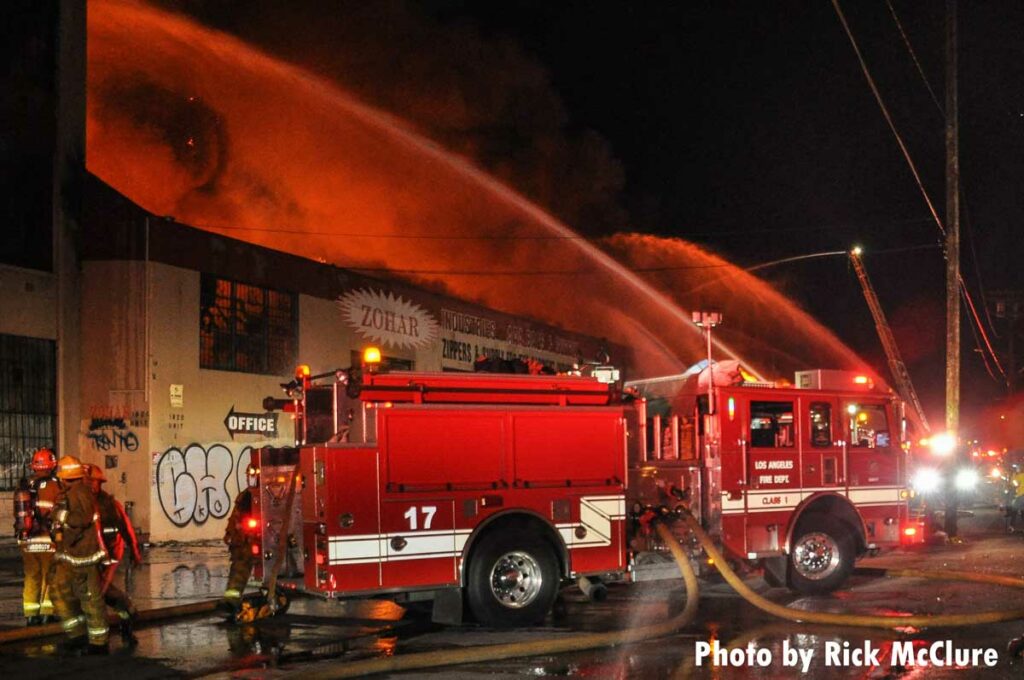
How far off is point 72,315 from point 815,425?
47.2 feet

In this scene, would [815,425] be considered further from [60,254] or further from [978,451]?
[978,451]

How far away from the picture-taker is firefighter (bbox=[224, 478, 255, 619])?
417 inches

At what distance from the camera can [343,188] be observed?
3419 centimetres

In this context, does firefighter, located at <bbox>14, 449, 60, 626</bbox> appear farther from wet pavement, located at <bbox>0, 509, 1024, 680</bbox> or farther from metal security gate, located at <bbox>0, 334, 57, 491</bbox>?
metal security gate, located at <bbox>0, 334, 57, 491</bbox>

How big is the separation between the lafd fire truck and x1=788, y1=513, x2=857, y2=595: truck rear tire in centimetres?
2

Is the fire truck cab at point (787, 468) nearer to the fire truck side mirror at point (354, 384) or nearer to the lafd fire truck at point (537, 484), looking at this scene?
the lafd fire truck at point (537, 484)

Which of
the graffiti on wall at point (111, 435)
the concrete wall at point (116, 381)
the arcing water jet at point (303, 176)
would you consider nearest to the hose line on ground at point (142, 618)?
the concrete wall at point (116, 381)

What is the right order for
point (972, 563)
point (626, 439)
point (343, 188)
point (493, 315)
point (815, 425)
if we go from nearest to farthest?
point (626, 439)
point (815, 425)
point (972, 563)
point (493, 315)
point (343, 188)

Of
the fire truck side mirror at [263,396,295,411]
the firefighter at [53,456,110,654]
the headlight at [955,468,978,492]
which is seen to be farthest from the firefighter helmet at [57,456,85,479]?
the headlight at [955,468,978,492]

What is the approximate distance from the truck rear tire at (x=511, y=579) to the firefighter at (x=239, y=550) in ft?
7.07

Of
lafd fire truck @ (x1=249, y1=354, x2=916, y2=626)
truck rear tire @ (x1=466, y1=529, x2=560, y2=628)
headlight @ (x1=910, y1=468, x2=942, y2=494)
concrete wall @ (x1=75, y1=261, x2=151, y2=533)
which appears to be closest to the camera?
lafd fire truck @ (x1=249, y1=354, x2=916, y2=626)

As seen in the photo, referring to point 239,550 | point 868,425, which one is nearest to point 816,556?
point 868,425

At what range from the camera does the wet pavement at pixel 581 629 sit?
27.1 ft

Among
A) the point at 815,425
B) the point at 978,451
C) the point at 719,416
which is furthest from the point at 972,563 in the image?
the point at 978,451
